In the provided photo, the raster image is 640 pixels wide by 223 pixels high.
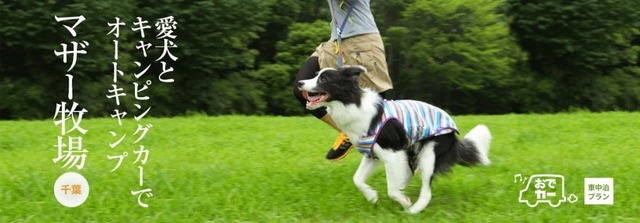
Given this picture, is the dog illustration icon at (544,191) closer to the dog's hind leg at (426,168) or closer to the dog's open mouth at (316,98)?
the dog's hind leg at (426,168)

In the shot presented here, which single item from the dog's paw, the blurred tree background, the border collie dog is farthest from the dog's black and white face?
the blurred tree background

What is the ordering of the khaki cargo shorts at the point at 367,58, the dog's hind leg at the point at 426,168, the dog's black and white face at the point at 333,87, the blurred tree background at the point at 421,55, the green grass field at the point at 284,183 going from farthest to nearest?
the blurred tree background at the point at 421,55, the khaki cargo shorts at the point at 367,58, the green grass field at the point at 284,183, the dog's hind leg at the point at 426,168, the dog's black and white face at the point at 333,87

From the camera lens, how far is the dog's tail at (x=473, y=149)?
18.8 feet

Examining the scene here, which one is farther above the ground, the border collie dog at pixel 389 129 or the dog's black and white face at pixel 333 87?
the dog's black and white face at pixel 333 87

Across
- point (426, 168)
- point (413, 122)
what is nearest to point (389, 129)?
point (413, 122)

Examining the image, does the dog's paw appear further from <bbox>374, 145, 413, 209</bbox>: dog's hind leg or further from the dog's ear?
the dog's ear

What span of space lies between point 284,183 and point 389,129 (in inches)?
50.4

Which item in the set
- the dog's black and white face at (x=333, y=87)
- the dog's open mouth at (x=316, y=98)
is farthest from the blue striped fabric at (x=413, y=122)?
the dog's open mouth at (x=316, y=98)

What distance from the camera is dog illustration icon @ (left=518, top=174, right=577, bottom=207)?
5.95 m

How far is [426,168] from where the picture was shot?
5547 millimetres

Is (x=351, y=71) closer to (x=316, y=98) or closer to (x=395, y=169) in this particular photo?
(x=316, y=98)

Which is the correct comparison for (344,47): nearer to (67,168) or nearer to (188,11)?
(67,168)

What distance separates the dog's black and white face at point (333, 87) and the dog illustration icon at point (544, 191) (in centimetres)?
156

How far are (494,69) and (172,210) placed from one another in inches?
814
